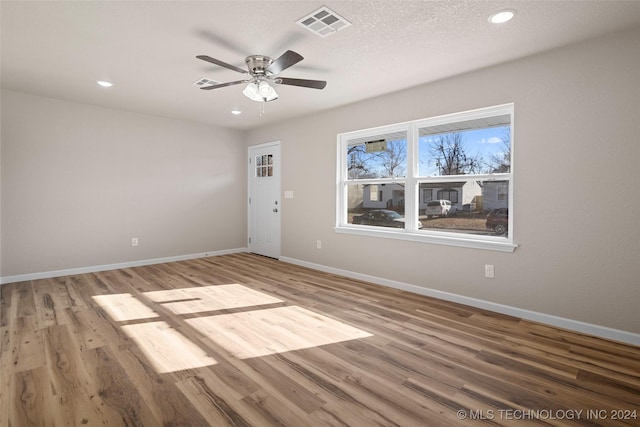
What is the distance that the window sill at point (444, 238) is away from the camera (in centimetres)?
323

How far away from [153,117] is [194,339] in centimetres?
425

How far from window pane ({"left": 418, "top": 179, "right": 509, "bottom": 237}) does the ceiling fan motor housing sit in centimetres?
229

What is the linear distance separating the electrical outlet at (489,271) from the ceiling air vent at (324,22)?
8.83 feet

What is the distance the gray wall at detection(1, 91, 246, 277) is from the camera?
13.9ft

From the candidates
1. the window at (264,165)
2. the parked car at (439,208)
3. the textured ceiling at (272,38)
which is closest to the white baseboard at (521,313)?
the parked car at (439,208)

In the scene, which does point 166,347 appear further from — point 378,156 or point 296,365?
point 378,156

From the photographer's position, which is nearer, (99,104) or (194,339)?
(194,339)

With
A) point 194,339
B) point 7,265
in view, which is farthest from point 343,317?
point 7,265

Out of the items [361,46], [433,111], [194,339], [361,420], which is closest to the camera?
[361,420]

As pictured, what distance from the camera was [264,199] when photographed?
20.5ft

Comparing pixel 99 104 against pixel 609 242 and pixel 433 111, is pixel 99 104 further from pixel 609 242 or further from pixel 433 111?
pixel 609 242

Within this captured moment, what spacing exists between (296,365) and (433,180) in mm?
2651

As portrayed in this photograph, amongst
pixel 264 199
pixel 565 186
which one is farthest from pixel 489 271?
pixel 264 199

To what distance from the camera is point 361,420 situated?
5.48ft
